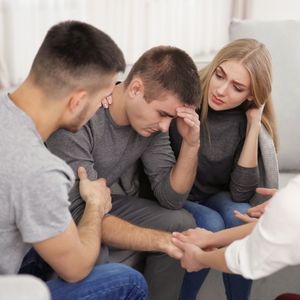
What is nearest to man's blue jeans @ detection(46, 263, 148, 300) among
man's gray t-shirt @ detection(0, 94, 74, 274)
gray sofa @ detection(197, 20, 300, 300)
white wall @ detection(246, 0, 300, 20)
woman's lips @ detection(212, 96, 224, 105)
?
man's gray t-shirt @ detection(0, 94, 74, 274)

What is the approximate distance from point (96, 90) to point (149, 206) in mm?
653

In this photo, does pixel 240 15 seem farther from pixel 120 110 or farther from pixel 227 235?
pixel 227 235

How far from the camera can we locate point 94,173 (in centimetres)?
162

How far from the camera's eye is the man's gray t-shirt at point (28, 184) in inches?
42.9

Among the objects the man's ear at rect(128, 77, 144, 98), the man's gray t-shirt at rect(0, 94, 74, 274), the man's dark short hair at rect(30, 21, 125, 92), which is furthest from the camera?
the man's ear at rect(128, 77, 144, 98)

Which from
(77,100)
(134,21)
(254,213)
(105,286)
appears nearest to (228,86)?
(254,213)

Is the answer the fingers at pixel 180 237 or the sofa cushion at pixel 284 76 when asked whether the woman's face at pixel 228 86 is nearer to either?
the sofa cushion at pixel 284 76

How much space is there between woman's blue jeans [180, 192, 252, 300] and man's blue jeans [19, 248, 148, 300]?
472 mm

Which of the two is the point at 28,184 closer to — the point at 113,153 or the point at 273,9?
the point at 113,153

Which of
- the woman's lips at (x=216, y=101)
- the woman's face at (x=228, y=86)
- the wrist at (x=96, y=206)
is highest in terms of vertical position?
the woman's face at (x=228, y=86)

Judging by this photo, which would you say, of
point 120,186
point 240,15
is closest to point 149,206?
point 120,186

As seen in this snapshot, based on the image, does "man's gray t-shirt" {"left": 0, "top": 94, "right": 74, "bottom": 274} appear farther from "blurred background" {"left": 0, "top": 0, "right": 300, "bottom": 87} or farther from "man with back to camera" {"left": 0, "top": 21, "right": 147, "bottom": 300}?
"blurred background" {"left": 0, "top": 0, "right": 300, "bottom": 87}

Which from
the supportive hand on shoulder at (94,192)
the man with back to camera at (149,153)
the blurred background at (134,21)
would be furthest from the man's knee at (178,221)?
the blurred background at (134,21)

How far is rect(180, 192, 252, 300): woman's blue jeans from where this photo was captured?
178 centimetres
